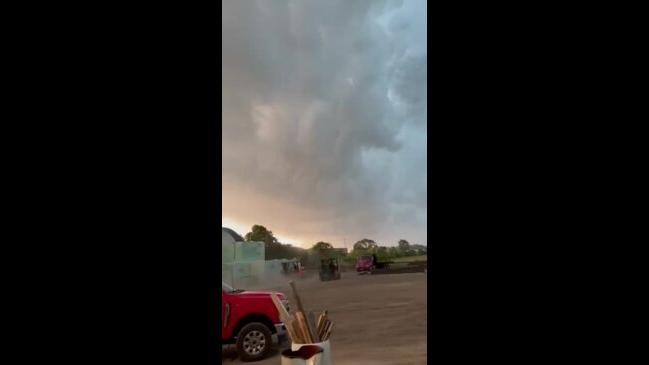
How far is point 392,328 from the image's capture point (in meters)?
2.92

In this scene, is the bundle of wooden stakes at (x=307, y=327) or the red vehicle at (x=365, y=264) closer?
the bundle of wooden stakes at (x=307, y=327)

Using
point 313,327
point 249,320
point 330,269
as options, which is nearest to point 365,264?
point 330,269

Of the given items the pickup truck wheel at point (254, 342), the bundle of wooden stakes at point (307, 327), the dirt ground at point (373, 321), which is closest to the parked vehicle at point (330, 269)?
the dirt ground at point (373, 321)

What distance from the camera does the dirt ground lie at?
2.27 m

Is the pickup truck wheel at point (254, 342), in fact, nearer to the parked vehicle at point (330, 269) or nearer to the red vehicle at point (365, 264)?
the parked vehicle at point (330, 269)

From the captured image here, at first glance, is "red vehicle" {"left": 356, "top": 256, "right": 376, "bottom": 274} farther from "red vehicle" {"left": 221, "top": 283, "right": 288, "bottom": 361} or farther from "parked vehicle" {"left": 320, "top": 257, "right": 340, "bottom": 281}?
"red vehicle" {"left": 221, "top": 283, "right": 288, "bottom": 361}

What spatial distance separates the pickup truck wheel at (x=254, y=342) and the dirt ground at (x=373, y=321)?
0.12ft

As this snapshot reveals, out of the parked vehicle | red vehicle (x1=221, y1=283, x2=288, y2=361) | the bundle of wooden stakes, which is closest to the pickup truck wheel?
red vehicle (x1=221, y1=283, x2=288, y2=361)

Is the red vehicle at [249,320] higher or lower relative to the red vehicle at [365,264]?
lower

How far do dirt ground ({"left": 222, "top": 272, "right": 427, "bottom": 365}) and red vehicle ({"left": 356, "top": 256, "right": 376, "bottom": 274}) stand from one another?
0.04 m

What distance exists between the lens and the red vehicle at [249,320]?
7.40 ft
